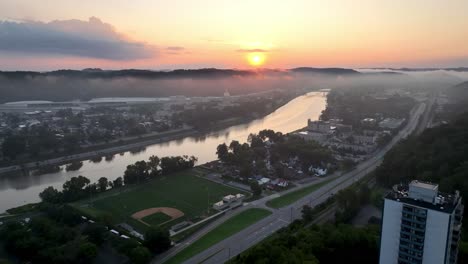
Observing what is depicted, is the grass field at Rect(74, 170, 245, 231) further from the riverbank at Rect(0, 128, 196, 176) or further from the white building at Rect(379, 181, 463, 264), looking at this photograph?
the riverbank at Rect(0, 128, 196, 176)

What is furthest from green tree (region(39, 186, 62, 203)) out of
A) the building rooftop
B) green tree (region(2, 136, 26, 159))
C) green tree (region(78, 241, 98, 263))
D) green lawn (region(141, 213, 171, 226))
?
the building rooftop

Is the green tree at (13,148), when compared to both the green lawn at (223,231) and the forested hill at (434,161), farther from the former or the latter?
the forested hill at (434,161)

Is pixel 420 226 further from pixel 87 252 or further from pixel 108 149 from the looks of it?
pixel 108 149

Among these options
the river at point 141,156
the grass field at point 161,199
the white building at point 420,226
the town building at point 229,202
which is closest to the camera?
the white building at point 420,226

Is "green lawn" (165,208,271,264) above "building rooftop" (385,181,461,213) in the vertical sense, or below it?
below

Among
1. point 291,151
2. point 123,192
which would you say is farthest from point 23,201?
point 291,151

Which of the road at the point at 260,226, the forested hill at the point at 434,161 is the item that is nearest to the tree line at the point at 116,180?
the road at the point at 260,226
